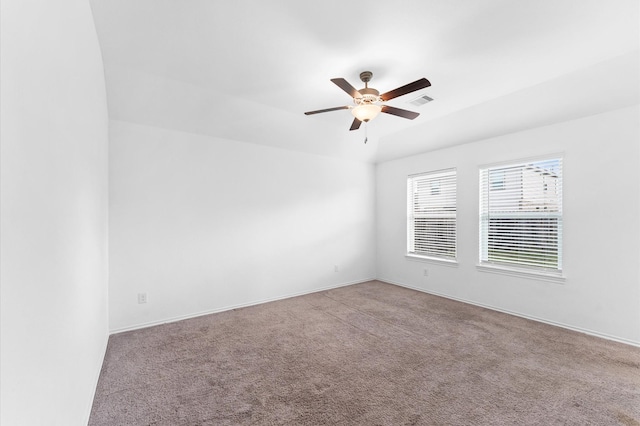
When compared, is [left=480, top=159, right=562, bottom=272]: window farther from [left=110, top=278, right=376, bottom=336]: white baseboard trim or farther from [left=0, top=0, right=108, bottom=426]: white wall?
[left=0, top=0, right=108, bottom=426]: white wall

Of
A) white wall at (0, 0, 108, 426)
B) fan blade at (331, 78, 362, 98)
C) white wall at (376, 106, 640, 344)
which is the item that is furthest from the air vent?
white wall at (0, 0, 108, 426)

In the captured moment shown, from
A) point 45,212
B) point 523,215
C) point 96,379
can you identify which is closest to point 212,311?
point 96,379

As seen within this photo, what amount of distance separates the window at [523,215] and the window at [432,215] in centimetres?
52

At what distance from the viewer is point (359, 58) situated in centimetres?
272

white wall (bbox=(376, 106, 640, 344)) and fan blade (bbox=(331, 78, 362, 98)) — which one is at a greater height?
fan blade (bbox=(331, 78, 362, 98))

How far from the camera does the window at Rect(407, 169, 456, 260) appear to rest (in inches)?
190

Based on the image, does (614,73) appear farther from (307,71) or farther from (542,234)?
(307,71)

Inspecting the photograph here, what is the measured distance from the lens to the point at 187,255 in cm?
→ 385

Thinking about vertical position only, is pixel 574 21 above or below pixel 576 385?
above

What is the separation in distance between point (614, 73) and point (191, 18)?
3930 mm

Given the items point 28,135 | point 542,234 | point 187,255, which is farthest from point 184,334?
point 542,234

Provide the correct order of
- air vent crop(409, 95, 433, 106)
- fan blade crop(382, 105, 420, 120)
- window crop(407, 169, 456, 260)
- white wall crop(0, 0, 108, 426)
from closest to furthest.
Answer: white wall crop(0, 0, 108, 426), fan blade crop(382, 105, 420, 120), air vent crop(409, 95, 433, 106), window crop(407, 169, 456, 260)

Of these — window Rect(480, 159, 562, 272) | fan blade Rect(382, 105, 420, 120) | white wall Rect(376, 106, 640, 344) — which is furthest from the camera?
window Rect(480, 159, 562, 272)

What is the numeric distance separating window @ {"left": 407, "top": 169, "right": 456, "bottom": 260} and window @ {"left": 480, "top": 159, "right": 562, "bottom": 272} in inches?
20.4
